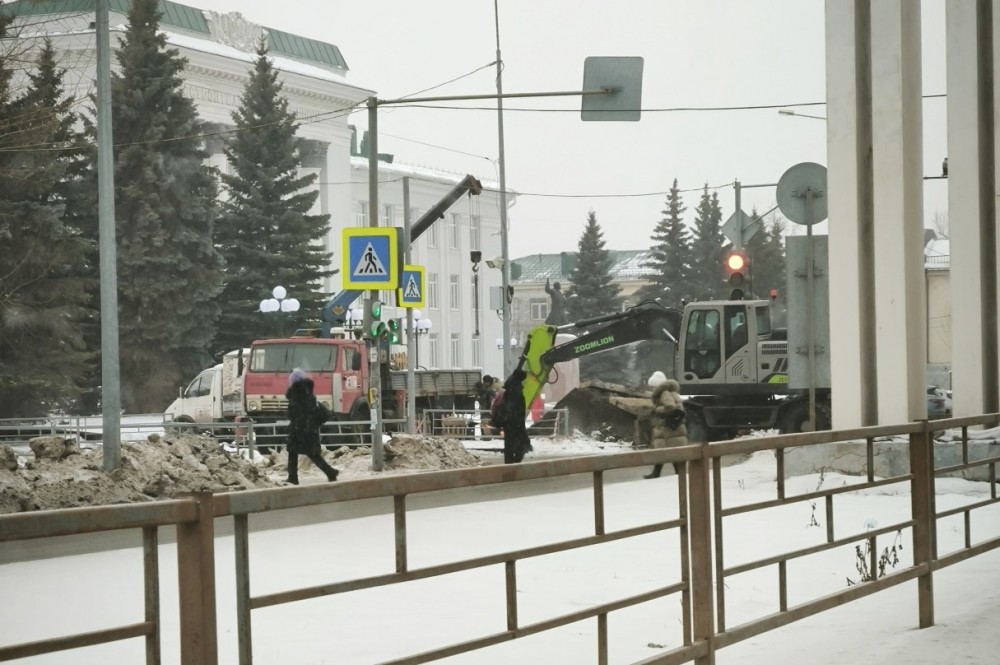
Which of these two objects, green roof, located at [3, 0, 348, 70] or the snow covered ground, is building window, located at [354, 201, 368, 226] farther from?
the snow covered ground

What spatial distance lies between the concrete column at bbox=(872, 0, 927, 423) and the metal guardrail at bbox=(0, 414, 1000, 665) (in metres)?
6.89

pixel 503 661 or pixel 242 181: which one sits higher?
pixel 242 181

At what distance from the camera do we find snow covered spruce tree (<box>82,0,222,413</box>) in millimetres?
47250

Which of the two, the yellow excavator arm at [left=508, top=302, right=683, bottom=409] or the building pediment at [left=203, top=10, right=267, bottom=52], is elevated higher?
the building pediment at [left=203, top=10, right=267, bottom=52]

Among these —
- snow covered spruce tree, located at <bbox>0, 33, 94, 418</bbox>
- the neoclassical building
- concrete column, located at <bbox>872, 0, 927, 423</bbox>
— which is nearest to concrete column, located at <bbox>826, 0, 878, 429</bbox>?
concrete column, located at <bbox>872, 0, 927, 423</bbox>

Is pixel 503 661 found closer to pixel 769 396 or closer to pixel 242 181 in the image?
pixel 769 396

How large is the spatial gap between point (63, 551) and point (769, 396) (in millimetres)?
24435

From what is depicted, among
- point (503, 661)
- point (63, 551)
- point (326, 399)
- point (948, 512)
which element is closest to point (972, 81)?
point (948, 512)

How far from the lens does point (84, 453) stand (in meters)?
20.1

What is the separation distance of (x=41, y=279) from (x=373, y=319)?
23.6 metres

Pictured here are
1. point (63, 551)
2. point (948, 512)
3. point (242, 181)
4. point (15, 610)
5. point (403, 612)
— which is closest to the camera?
point (15, 610)

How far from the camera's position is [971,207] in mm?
17094

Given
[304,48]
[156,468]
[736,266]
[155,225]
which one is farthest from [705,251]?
[156,468]

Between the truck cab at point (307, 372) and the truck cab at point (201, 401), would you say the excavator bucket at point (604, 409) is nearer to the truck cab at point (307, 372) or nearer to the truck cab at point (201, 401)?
the truck cab at point (307, 372)
